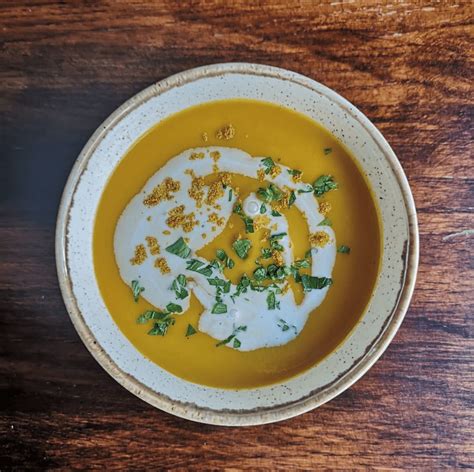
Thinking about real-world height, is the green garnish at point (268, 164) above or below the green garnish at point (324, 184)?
above

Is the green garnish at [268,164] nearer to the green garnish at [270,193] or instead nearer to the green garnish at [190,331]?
the green garnish at [270,193]

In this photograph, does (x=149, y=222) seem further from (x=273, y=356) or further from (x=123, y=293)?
(x=273, y=356)

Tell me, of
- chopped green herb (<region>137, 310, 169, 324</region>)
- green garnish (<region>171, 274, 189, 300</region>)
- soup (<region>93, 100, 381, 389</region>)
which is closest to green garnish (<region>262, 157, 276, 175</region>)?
soup (<region>93, 100, 381, 389</region>)

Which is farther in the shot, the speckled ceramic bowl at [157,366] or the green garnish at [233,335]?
the green garnish at [233,335]

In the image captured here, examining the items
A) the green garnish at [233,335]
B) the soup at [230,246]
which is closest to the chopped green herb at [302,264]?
the soup at [230,246]

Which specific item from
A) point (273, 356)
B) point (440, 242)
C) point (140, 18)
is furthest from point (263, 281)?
point (140, 18)

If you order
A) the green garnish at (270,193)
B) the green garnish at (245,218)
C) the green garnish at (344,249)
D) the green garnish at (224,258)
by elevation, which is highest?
the green garnish at (270,193)

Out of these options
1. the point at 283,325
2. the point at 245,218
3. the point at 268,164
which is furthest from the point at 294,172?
the point at 283,325
